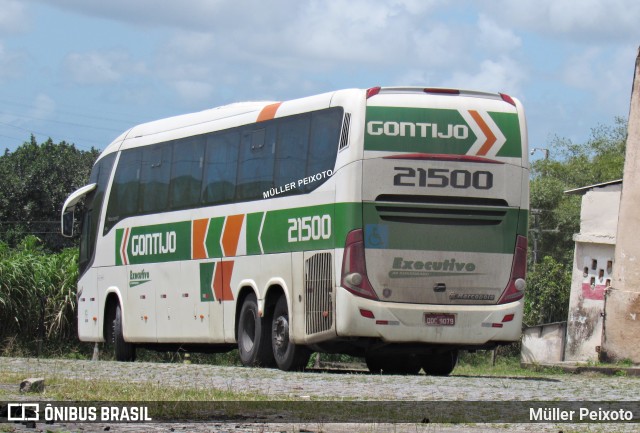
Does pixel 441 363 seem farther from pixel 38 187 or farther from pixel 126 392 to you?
pixel 38 187

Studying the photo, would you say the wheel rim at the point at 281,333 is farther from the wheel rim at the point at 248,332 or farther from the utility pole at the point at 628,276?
the utility pole at the point at 628,276

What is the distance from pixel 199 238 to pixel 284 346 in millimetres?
Answer: 3115

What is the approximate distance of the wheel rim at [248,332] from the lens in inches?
801

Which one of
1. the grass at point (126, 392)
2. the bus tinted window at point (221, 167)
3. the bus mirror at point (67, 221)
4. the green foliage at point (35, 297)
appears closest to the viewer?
the grass at point (126, 392)

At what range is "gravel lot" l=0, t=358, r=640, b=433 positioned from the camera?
1018 centimetres

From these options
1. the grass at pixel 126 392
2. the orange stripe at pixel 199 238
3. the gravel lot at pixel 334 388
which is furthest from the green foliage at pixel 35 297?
the grass at pixel 126 392

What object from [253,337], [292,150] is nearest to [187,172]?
[253,337]

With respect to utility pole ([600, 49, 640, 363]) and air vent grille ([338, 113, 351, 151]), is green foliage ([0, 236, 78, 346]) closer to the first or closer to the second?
utility pole ([600, 49, 640, 363])

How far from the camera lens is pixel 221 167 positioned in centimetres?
2094

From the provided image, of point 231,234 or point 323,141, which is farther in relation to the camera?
point 231,234

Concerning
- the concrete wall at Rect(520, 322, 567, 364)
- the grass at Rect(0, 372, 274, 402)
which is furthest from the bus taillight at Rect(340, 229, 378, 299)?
the concrete wall at Rect(520, 322, 567, 364)

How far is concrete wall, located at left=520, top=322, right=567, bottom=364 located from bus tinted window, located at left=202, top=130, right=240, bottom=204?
1706 centimetres

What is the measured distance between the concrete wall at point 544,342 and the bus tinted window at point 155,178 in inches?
627

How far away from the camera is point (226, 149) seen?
68.5ft
